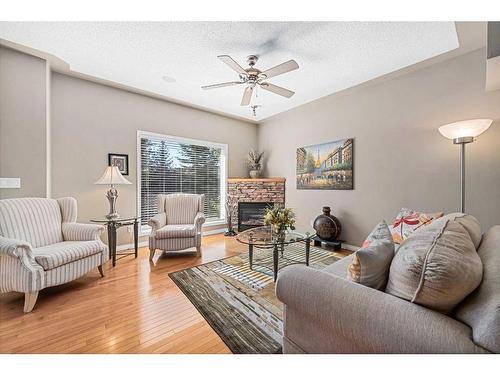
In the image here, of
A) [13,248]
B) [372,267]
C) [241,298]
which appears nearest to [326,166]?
[241,298]

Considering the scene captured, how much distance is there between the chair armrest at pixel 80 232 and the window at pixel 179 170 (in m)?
1.22

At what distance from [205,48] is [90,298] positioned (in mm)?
2790

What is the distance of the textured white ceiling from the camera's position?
6.66 ft

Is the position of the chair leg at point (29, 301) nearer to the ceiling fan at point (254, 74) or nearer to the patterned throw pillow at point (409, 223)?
the ceiling fan at point (254, 74)

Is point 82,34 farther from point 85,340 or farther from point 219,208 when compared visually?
point 219,208

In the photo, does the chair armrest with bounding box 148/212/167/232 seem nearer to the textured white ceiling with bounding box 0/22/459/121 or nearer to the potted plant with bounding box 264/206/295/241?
the potted plant with bounding box 264/206/295/241

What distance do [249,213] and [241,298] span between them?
2792mm

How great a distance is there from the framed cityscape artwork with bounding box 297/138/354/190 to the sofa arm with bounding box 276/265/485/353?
9.40ft

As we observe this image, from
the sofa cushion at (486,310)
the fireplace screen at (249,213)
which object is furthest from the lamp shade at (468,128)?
the fireplace screen at (249,213)

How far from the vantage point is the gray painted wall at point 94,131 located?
9.77ft

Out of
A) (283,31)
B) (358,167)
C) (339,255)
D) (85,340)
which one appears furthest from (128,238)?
(358,167)

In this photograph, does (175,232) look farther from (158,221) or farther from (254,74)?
(254,74)

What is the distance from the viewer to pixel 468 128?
216 centimetres
